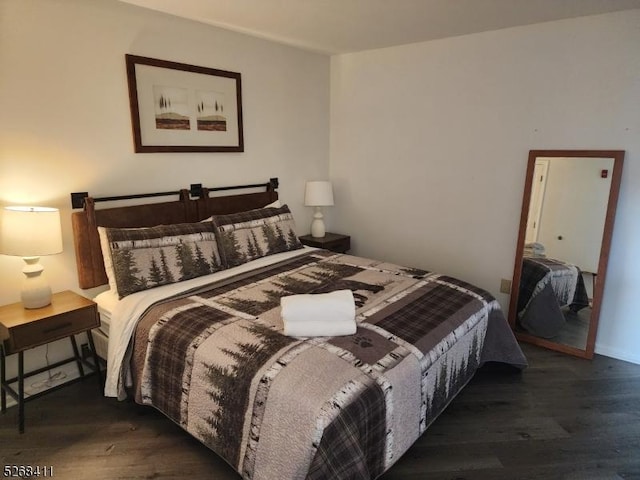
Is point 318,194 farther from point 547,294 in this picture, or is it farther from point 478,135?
point 547,294

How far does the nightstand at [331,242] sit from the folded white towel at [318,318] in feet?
6.36

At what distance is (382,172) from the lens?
386cm

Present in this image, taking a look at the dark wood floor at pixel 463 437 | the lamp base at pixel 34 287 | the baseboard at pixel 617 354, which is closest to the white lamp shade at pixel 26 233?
the lamp base at pixel 34 287

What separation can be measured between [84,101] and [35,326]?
4.42ft

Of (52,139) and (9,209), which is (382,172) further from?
(9,209)

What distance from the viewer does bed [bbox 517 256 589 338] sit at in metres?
2.91

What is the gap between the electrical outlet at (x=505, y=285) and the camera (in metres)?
3.25

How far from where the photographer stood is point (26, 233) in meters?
2.10

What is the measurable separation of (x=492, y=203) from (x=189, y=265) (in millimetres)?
2352

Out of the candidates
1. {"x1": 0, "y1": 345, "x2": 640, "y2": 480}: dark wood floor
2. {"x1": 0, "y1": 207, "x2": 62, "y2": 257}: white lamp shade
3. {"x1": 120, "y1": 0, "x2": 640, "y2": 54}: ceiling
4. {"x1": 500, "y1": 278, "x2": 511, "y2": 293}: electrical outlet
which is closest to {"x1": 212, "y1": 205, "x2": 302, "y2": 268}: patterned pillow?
{"x1": 0, "y1": 207, "x2": 62, "y2": 257}: white lamp shade

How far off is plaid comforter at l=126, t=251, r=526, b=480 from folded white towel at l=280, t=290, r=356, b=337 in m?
0.04

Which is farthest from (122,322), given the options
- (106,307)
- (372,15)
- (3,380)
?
(372,15)

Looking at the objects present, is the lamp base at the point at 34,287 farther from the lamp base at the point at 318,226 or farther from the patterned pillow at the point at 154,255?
the lamp base at the point at 318,226

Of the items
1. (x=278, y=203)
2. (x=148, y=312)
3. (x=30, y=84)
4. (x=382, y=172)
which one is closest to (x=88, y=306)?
(x=148, y=312)
